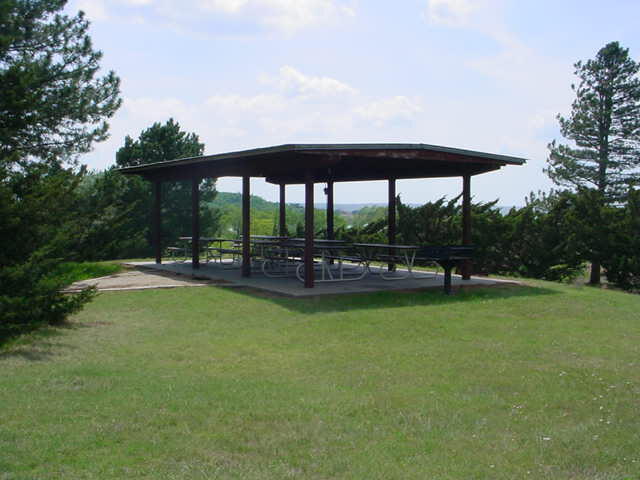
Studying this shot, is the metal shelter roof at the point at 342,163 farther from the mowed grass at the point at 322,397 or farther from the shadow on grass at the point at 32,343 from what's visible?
the shadow on grass at the point at 32,343

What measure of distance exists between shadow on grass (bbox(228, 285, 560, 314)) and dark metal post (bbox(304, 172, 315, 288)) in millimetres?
747

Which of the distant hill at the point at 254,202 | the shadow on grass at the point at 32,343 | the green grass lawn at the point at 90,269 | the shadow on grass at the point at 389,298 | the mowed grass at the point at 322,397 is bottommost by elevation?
the mowed grass at the point at 322,397

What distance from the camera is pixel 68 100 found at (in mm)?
15062

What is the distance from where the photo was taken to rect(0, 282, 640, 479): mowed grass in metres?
3.35

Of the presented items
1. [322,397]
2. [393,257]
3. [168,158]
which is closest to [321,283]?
[393,257]

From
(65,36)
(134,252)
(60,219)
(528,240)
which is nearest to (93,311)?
(60,219)

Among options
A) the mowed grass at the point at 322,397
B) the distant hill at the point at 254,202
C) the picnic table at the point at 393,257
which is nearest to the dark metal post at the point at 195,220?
the picnic table at the point at 393,257

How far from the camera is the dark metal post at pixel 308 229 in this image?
9.78 metres

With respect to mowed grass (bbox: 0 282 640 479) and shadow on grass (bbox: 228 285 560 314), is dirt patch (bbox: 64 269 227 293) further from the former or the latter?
mowed grass (bbox: 0 282 640 479)

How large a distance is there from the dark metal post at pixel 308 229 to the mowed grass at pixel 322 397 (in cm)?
211

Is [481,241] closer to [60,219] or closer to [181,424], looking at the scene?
[60,219]

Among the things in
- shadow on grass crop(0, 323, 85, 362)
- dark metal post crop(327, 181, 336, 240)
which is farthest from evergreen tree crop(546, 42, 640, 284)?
shadow on grass crop(0, 323, 85, 362)

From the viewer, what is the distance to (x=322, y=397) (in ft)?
14.8

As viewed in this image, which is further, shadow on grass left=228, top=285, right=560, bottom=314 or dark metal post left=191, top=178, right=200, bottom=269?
dark metal post left=191, top=178, right=200, bottom=269
